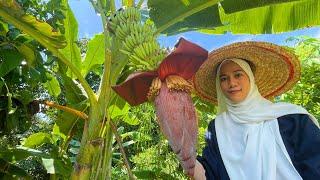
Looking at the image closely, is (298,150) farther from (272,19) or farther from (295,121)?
(272,19)

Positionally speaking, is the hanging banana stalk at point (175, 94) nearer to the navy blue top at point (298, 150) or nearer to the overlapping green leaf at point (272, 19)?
the navy blue top at point (298, 150)

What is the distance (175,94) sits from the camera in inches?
35.4

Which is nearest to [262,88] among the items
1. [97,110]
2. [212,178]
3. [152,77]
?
[212,178]

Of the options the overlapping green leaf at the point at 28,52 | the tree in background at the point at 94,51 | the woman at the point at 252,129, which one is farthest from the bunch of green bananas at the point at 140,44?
the overlapping green leaf at the point at 28,52

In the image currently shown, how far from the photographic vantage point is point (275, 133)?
1526mm

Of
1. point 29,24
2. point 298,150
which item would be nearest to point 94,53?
point 29,24

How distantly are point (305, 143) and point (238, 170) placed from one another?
0.23 m

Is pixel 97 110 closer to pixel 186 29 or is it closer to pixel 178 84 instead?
pixel 186 29

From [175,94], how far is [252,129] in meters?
0.73

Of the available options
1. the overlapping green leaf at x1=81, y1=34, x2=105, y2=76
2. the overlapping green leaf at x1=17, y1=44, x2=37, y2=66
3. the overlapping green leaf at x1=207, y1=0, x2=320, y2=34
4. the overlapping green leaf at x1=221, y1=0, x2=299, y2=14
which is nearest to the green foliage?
the overlapping green leaf at x1=207, y1=0, x2=320, y2=34

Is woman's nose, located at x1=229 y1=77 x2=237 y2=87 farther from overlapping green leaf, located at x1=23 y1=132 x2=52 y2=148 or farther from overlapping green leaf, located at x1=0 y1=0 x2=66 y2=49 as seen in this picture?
overlapping green leaf, located at x1=23 y1=132 x2=52 y2=148

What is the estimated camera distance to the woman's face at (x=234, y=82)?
1567mm

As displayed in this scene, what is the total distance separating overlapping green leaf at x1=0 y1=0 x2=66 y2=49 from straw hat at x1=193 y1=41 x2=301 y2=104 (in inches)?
22.4

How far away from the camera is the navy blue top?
56.1 inches
